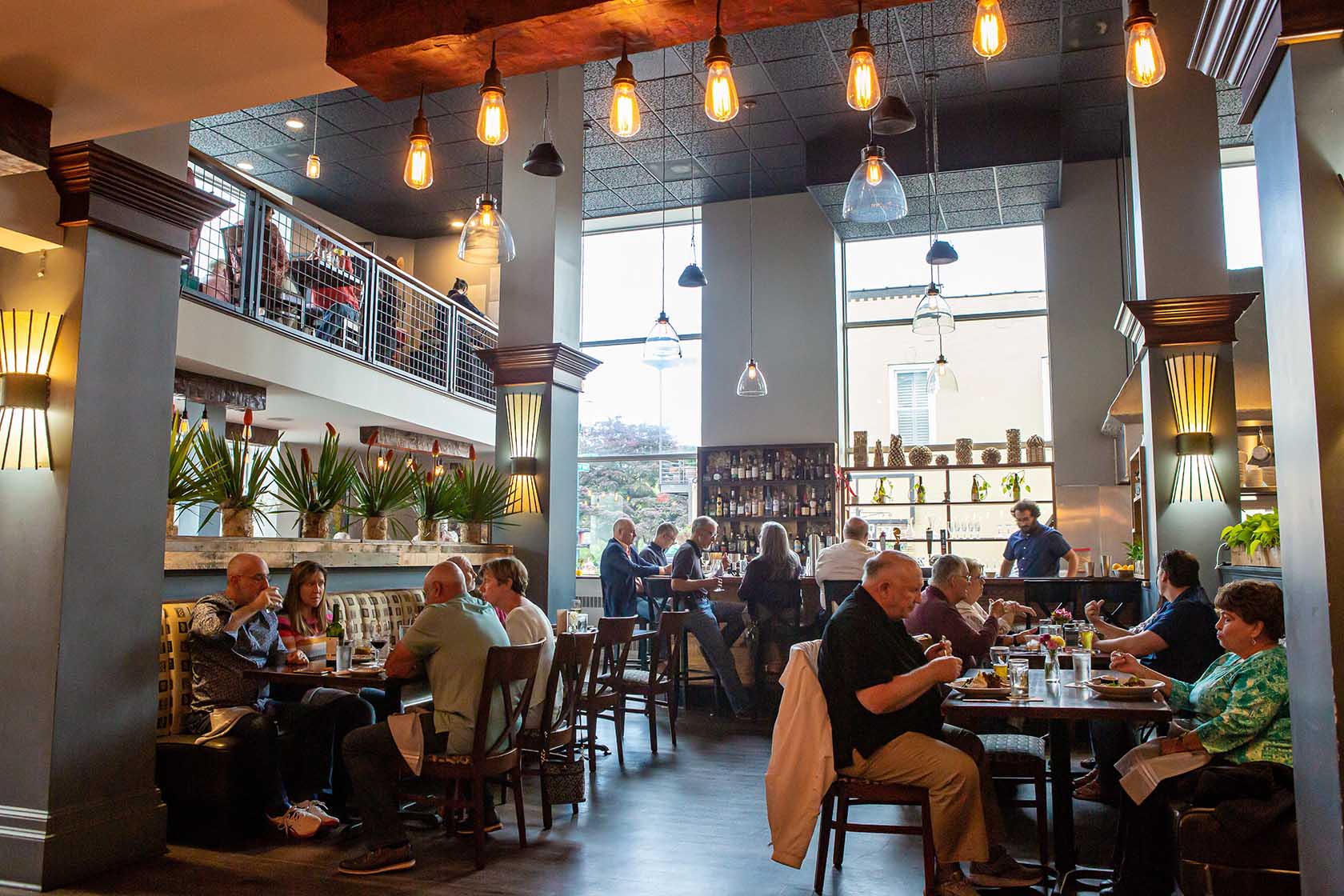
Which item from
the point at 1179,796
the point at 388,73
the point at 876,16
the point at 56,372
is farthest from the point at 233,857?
the point at 876,16

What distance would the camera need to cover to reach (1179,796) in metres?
3.43

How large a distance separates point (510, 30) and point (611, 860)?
132 inches

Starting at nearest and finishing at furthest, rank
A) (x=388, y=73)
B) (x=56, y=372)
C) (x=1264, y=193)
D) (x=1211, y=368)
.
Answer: (x=1264, y=193)
(x=388, y=73)
(x=56, y=372)
(x=1211, y=368)

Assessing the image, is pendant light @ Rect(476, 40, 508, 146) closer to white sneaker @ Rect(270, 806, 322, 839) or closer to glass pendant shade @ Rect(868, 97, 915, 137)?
white sneaker @ Rect(270, 806, 322, 839)

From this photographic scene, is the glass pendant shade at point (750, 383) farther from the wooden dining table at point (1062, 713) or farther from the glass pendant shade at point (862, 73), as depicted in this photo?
the glass pendant shade at point (862, 73)

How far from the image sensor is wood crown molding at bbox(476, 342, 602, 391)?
25.4 ft

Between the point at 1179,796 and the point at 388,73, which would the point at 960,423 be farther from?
the point at 388,73

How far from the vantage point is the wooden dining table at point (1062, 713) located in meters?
3.49

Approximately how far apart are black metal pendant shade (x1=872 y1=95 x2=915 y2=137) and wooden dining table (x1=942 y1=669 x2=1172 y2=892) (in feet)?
12.0

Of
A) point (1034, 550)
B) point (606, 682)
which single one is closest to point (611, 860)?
point (606, 682)

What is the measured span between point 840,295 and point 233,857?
9.93 metres

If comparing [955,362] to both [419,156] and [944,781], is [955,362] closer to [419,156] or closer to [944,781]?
[944,781]

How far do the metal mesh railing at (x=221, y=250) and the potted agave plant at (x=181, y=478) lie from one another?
2.96 metres

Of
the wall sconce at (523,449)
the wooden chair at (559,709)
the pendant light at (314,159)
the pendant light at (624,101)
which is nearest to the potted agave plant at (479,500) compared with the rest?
the wall sconce at (523,449)
